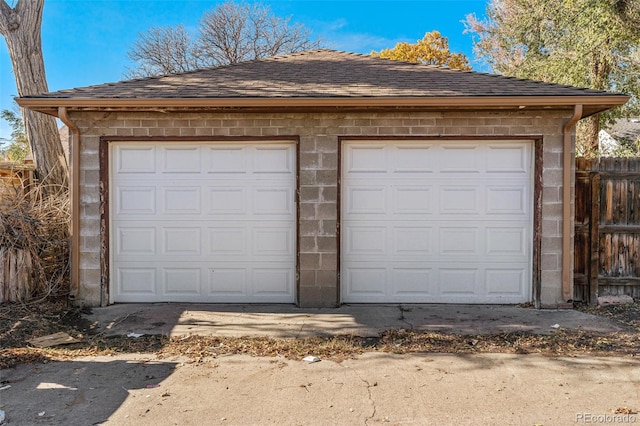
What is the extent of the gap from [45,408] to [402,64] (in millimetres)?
6894

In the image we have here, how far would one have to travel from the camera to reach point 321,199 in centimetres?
635

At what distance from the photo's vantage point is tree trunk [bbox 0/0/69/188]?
912cm

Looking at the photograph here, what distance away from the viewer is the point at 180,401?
364 cm

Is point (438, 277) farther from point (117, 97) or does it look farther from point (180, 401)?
point (117, 97)

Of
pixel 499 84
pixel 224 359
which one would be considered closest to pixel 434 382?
pixel 224 359

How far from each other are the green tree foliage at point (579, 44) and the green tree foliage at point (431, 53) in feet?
22.6

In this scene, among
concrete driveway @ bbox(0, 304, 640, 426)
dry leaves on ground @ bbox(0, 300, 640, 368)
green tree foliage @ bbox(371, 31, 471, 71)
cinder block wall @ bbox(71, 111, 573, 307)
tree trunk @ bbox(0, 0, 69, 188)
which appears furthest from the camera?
green tree foliage @ bbox(371, 31, 471, 71)

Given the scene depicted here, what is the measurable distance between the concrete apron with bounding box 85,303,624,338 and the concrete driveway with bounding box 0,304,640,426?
40cm

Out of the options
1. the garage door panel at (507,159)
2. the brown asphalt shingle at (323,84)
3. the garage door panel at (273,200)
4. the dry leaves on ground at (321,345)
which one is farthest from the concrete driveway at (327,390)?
the brown asphalt shingle at (323,84)

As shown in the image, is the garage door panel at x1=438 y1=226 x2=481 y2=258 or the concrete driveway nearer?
the concrete driveway

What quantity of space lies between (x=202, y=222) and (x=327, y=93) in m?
2.47

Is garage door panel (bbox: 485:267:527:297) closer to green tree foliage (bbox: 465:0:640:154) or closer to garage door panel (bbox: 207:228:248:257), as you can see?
garage door panel (bbox: 207:228:248:257)

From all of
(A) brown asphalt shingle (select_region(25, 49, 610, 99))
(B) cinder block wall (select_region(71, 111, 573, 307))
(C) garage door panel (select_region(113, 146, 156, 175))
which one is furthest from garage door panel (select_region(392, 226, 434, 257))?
(C) garage door panel (select_region(113, 146, 156, 175))

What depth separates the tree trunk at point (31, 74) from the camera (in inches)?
359
